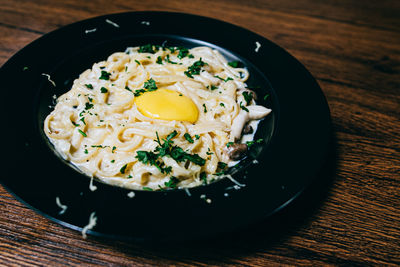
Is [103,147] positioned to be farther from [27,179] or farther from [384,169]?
[384,169]

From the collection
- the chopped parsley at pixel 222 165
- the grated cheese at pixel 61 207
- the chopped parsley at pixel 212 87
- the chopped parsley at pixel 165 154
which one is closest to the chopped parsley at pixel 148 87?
the chopped parsley at pixel 212 87

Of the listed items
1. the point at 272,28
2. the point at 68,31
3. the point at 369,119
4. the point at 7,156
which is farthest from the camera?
the point at 272,28

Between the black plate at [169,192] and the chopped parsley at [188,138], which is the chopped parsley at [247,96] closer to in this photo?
the black plate at [169,192]

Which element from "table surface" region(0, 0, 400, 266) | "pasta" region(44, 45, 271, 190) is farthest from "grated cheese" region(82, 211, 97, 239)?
"pasta" region(44, 45, 271, 190)

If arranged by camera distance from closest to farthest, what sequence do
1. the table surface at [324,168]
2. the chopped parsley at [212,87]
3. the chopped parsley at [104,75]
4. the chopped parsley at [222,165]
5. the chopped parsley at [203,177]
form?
the table surface at [324,168]
the chopped parsley at [203,177]
the chopped parsley at [222,165]
the chopped parsley at [104,75]
the chopped parsley at [212,87]

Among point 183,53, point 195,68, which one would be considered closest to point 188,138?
point 195,68

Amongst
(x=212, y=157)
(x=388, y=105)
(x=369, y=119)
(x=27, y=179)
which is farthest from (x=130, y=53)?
(x=388, y=105)

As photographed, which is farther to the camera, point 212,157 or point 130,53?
point 130,53
